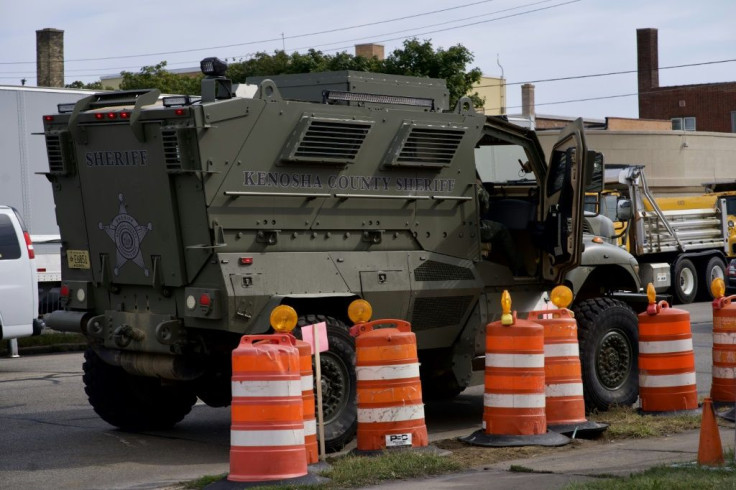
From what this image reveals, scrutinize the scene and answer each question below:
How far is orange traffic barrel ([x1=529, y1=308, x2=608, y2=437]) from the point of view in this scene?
10.2 m

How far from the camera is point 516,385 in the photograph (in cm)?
967

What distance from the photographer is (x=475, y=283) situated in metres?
11.4

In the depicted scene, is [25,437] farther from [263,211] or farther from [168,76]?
[168,76]

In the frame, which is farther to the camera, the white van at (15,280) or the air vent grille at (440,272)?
the white van at (15,280)

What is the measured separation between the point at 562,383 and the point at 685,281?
1956 cm

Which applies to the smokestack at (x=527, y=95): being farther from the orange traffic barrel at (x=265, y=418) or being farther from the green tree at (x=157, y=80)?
the orange traffic barrel at (x=265, y=418)

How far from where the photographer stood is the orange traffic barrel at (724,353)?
1124 centimetres

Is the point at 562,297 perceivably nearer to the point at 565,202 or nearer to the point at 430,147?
the point at 565,202

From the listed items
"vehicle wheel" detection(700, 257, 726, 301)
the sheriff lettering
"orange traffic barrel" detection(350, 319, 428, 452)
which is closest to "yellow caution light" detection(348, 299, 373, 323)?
"orange traffic barrel" detection(350, 319, 428, 452)

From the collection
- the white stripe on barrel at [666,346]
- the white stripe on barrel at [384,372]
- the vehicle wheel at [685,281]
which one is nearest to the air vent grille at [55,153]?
the white stripe on barrel at [384,372]

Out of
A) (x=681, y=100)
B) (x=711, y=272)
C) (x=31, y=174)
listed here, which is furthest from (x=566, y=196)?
(x=681, y=100)

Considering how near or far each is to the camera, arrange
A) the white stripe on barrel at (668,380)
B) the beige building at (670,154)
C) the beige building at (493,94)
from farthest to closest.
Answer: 1. the beige building at (493,94)
2. the beige building at (670,154)
3. the white stripe on barrel at (668,380)

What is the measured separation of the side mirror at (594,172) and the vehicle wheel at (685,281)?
17.3 meters

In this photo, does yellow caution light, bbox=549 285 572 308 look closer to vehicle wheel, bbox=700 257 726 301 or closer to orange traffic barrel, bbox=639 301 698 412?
orange traffic barrel, bbox=639 301 698 412
